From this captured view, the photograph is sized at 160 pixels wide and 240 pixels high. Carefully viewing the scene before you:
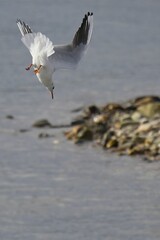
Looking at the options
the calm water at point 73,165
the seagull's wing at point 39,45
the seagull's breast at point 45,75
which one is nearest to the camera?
the seagull's breast at point 45,75

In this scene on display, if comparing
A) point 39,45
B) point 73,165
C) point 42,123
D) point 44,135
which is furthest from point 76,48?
point 42,123

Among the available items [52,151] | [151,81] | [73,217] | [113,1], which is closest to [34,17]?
[113,1]

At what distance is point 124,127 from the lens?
1742 inches

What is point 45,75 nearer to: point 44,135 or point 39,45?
point 39,45

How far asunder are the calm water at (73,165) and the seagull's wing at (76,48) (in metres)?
23.9

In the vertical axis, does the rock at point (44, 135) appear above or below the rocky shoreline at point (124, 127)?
below

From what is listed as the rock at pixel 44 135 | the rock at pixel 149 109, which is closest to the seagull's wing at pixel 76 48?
the rock at pixel 149 109

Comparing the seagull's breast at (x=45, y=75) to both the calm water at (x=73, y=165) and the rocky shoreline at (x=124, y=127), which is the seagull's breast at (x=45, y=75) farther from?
the rocky shoreline at (x=124, y=127)

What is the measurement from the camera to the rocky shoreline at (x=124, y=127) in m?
43.2

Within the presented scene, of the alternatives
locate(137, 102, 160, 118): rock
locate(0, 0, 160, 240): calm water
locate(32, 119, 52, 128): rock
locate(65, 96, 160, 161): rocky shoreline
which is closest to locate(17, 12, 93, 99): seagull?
locate(0, 0, 160, 240): calm water

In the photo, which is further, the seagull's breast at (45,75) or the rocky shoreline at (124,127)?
the rocky shoreline at (124,127)

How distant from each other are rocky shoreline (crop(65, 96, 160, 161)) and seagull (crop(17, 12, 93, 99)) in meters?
28.4

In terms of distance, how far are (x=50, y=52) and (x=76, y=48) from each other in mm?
1288

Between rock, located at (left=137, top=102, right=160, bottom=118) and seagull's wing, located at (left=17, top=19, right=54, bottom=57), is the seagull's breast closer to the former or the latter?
seagull's wing, located at (left=17, top=19, right=54, bottom=57)
